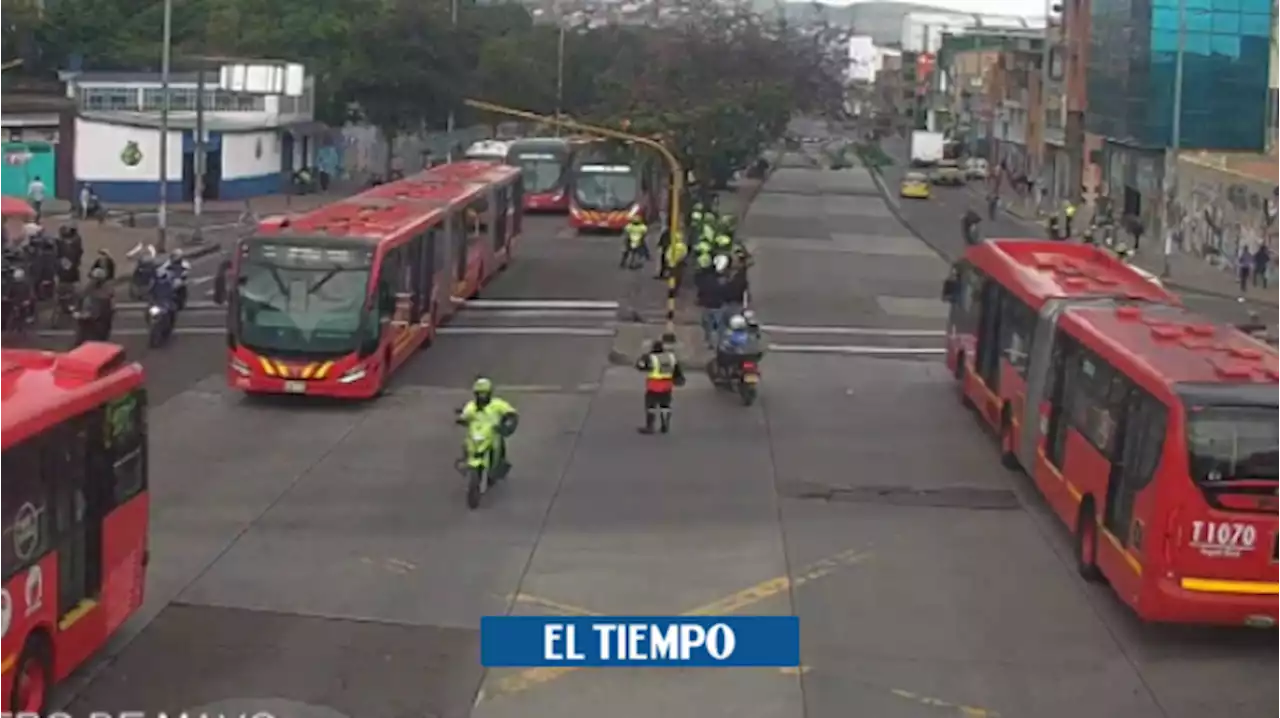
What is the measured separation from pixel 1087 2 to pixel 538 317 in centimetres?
5782

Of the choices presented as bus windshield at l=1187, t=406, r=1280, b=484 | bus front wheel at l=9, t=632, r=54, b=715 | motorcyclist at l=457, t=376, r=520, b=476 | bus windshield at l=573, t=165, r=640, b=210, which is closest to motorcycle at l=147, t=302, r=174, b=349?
motorcyclist at l=457, t=376, r=520, b=476

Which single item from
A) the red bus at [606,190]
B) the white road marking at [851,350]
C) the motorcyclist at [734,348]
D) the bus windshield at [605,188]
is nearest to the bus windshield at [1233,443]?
the motorcyclist at [734,348]

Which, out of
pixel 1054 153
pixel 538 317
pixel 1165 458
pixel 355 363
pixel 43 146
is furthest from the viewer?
pixel 1054 153

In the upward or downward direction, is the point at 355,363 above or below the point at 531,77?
below

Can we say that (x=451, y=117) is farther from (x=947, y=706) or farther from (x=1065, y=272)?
(x=947, y=706)

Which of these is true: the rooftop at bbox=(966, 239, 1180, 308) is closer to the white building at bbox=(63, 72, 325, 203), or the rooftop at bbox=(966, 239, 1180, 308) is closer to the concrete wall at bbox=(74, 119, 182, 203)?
the white building at bbox=(63, 72, 325, 203)

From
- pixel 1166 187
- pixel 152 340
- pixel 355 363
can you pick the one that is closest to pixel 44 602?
pixel 355 363

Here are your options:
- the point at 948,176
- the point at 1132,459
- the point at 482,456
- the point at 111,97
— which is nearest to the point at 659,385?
the point at 482,456

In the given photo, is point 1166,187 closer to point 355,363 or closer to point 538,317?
point 538,317

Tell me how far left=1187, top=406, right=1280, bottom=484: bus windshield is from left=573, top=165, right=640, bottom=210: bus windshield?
39997mm

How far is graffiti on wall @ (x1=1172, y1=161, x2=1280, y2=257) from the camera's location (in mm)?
52062

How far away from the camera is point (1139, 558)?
610 inches

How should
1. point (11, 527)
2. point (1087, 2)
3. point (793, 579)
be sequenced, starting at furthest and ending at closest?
point (1087, 2)
point (793, 579)
point (11, 527)

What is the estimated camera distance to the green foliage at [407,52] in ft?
229
